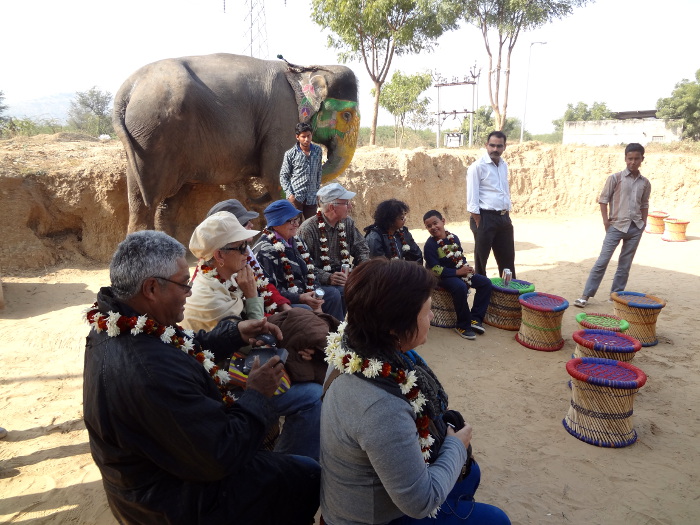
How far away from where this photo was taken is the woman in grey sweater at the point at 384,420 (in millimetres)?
1591

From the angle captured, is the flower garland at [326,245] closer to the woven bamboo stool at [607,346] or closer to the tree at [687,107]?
the woven bamboo stool at [607,346]

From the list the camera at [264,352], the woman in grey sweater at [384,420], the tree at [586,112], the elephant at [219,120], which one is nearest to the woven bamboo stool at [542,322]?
the camera at [264,352]

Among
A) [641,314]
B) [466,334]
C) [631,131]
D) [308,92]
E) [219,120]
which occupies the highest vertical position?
[631,131]

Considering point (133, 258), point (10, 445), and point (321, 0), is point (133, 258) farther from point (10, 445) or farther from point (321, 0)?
point (321, 0)

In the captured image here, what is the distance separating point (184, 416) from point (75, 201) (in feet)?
23.8

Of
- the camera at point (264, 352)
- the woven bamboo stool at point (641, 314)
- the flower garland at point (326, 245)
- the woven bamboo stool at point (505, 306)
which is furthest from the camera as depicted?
the woven bamboo stool at point (505, 306)

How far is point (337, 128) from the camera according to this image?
26.7 ft

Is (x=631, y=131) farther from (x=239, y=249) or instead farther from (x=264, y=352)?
(x=264, y=352)

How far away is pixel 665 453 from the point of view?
345 cm

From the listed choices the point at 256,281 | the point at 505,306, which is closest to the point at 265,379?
the point at 256,281

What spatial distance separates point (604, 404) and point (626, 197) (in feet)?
12.1

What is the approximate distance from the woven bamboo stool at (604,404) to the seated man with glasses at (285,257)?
2.08 metres

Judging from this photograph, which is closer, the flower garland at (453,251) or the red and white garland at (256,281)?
the red and white garland at (256,281)

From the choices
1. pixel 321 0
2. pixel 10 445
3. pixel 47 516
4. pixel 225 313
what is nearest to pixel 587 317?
pixel 225 313
